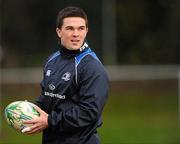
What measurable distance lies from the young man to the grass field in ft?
19.4

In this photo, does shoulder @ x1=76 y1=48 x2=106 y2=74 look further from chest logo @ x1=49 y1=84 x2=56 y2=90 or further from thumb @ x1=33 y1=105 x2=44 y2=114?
thumb @ x1=33 y1=105 x2=44 y2=114

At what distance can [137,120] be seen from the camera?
17.3 metres

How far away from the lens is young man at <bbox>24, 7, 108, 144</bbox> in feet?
21.6

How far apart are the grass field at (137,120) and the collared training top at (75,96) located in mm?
5902

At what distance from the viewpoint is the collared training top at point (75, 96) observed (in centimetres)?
656

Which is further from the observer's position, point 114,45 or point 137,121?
point 114,45

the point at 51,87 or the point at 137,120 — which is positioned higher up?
the point at 51,87

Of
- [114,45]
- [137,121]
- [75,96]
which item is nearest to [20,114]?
[75,96]

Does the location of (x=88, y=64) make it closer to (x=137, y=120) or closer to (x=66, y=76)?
(x=66, y=76)

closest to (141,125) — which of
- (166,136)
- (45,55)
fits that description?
(166,136)

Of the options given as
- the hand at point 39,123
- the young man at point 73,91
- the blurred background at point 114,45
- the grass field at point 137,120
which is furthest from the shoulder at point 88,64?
the blurred background at point 114,45

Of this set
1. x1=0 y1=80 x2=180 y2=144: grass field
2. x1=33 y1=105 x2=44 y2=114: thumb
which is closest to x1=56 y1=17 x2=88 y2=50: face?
x1=33 y1=105 x2=44 y2=114: thumb

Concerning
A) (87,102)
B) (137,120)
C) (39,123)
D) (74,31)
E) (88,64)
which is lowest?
(137,120)

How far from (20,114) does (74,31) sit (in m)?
0.87
